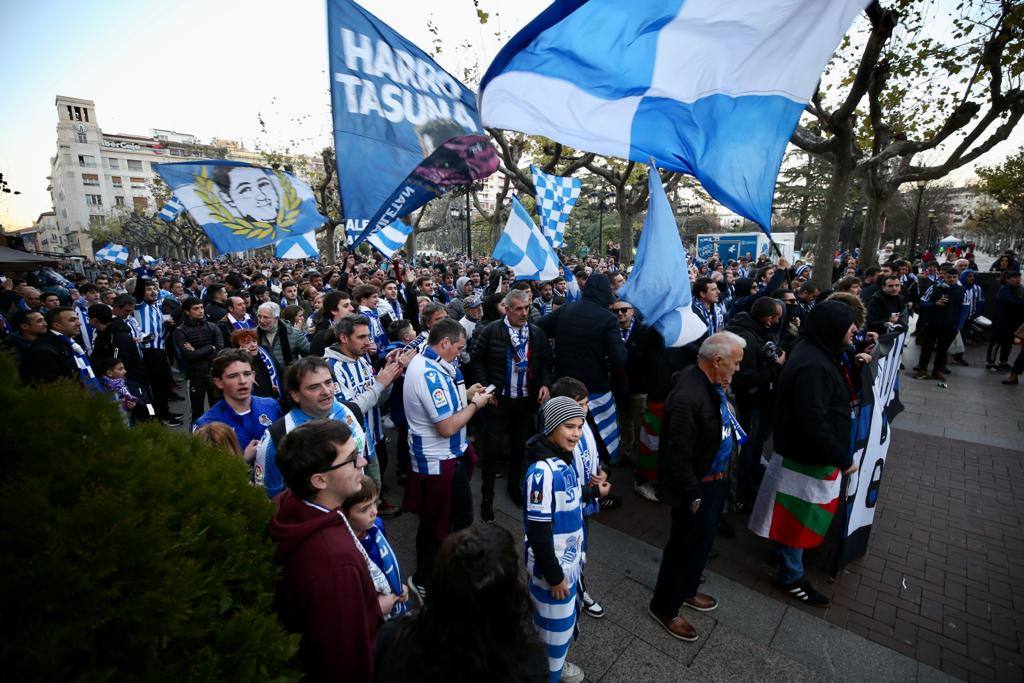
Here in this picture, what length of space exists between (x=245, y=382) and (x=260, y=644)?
2.31 meters

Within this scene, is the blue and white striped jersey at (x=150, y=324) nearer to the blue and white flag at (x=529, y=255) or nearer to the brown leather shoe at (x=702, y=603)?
the blue and white flag at (x=529, y=255)

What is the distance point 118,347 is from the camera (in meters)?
6.20

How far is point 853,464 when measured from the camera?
3486mm

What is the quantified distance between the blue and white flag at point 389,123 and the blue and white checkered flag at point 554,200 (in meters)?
4.68

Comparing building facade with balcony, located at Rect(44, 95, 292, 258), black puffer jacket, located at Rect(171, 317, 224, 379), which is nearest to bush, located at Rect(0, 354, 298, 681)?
black puffer jacket, located at Rect(171, 317, 224, 379)

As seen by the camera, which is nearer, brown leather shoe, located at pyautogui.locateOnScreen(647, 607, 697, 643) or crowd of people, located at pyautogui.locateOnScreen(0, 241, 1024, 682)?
crowd of people, located at pyautogui.locateOnScreen(0, 241, 1024, 682)

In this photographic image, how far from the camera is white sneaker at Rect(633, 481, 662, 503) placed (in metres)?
4.93

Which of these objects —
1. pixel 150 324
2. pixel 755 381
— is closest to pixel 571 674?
pixel 755 381

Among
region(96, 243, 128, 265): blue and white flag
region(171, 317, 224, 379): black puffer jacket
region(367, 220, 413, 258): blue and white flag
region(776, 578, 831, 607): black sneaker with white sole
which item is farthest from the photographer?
region(96, 243, 128, 265): blue and white flag

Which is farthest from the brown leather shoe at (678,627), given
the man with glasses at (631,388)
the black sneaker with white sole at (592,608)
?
the man with glasses at (631,388)

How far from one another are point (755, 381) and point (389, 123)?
3.73 metres

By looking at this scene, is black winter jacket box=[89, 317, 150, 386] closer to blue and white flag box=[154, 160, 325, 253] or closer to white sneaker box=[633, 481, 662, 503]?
blue and white flag box=[154, 160, 325, 253]

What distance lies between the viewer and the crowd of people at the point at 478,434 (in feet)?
4.87

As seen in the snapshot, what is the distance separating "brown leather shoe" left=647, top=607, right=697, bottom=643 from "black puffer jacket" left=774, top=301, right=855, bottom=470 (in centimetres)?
138
